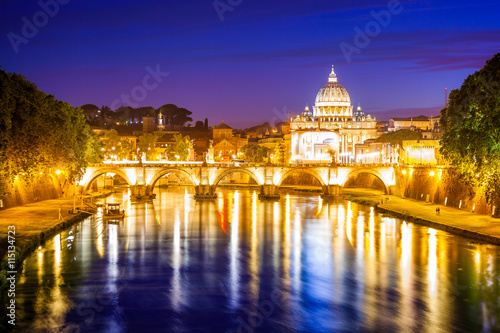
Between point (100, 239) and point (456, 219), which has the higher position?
point (456, 219)

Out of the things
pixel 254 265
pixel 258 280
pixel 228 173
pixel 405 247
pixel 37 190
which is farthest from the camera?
pixel 228 173

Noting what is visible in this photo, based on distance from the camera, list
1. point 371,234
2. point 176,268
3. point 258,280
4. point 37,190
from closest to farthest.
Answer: point 258,280, point 176,268, point 371,234, point 37,190

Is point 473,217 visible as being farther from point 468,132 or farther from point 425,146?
point 425,146

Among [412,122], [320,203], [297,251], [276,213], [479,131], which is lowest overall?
[297,251]

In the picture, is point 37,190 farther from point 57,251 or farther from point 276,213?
point 57,251

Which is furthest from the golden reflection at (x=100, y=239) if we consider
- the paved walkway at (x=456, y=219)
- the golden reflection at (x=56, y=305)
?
the paved walkway at (x=456, y=219)

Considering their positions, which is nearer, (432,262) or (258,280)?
(258,280)

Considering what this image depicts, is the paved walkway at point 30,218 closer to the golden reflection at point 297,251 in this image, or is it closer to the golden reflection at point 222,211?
the golden reflection at point 222,211

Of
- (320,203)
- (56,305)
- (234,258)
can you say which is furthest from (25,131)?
(320,203)
